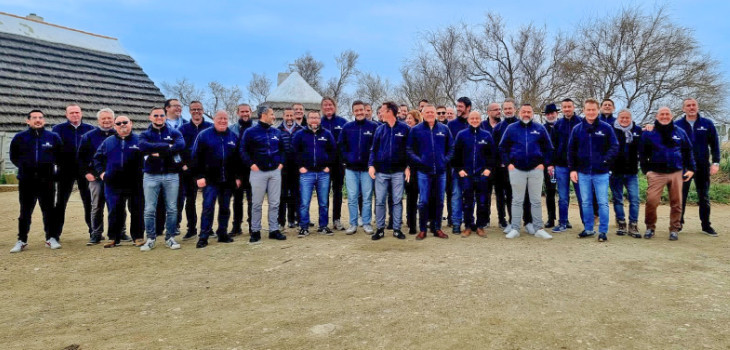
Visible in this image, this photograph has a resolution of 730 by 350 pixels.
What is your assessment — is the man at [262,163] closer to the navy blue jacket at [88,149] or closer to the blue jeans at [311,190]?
the blue jeans at [311,190]

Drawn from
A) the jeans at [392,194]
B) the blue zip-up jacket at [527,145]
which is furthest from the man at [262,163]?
the blue zip-up jacket at [527,145]

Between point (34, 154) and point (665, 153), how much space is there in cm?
876

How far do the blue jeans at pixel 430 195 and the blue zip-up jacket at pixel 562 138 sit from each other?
193 centimetres

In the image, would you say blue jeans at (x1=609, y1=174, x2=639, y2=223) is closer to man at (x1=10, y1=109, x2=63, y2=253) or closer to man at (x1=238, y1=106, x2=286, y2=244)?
man at (x1=238, y1=106, x2=286, y2=244)

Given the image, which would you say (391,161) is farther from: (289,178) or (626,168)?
(626,168)

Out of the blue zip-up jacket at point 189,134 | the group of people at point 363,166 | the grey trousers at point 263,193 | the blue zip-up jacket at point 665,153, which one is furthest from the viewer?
the blue zip-up jacket at point 189,134

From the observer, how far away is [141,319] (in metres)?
3.58

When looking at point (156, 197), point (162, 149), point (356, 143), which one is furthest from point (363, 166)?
point (156, 197)

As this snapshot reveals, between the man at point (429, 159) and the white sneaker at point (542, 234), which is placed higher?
the man at point (429, 159)

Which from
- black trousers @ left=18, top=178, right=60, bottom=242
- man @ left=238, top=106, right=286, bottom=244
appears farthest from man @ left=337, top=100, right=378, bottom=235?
black trousers @ left=18, top=178, right=60, bottom=242

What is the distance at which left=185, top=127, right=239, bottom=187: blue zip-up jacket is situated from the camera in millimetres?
6395

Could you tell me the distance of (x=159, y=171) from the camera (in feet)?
20.1

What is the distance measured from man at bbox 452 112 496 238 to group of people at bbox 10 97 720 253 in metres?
0.02

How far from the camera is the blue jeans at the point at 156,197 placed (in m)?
6.14
